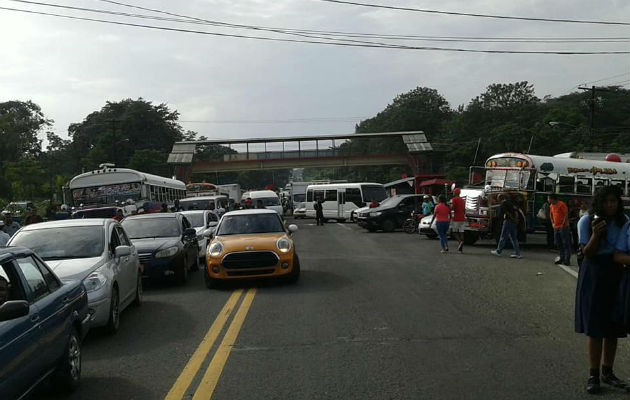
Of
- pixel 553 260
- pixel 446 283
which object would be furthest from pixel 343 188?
pixel 446 283

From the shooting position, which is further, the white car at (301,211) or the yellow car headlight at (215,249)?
the white car at (301,211)

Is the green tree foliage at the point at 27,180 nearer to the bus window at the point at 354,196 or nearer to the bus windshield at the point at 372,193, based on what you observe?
the bus window at the point at 354,196

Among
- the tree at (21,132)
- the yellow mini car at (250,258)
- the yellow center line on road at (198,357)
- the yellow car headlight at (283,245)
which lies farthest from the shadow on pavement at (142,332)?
the tree at (21,132)

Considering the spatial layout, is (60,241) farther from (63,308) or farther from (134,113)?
(134,113)

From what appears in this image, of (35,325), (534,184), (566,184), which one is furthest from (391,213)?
(35,325)

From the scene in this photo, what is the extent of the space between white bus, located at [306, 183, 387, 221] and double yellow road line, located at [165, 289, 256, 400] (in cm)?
3090

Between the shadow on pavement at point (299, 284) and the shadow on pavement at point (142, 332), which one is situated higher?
the shadow on pavement at point (142, 332)

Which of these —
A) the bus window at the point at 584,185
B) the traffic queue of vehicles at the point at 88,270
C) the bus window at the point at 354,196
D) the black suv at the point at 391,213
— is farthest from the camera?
Answer: the bus window at the point at 354,196

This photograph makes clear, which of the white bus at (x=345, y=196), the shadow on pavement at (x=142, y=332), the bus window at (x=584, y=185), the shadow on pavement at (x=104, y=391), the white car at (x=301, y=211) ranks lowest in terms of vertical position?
the white car at (x=301, y=211)

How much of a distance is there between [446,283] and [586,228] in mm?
6920

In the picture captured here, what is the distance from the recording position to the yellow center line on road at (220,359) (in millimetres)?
5805

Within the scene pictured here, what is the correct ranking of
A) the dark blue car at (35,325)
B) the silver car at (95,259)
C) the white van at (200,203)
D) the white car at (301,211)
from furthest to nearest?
1. the white car at (301,211)
2. the white van at (200,203)
3. the silver car at (95,259)
4. the dark blue car at (35,325)

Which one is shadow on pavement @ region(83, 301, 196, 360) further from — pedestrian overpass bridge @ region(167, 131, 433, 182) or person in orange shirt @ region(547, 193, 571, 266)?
pedestrian overpass bridge @ region(167, 131, 433, 182)

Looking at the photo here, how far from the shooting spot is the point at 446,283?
12.7 meters
